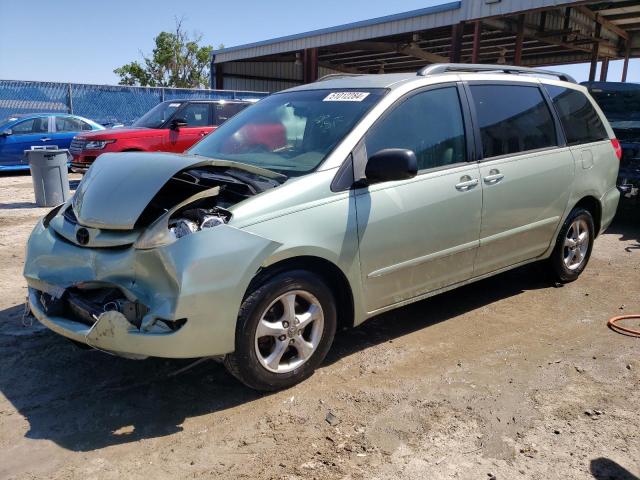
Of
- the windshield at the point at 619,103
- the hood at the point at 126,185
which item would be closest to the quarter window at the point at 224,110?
the windshield at the point at 619,103

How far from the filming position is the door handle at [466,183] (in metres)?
3.92

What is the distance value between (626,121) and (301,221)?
7.64m

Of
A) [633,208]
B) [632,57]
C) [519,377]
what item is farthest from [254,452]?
[632,57]

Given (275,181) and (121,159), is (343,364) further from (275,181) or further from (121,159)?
(121,159)

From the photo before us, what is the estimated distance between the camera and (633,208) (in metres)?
8.17

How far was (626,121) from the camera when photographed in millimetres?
8727

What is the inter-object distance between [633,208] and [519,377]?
5.91m

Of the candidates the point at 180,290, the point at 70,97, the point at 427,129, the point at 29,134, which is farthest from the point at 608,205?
the point at 70,97

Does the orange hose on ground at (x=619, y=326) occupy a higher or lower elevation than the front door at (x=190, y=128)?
lower

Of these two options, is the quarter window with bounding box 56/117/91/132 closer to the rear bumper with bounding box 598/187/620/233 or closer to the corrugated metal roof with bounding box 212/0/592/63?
the corrugated metal roof with bounding box 212/0/592/63

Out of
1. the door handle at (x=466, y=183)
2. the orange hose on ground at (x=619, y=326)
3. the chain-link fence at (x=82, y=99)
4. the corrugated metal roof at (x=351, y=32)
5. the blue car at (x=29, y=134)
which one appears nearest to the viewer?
the door handle at (x=466, y=183)

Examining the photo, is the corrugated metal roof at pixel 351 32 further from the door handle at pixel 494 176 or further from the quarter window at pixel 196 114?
the door handle at pixel 494 176

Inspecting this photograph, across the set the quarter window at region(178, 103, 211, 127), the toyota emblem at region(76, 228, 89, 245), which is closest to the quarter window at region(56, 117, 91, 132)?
the quarter window at region(178, 103, 211, 127)

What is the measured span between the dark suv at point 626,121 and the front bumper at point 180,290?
21.1 feet
